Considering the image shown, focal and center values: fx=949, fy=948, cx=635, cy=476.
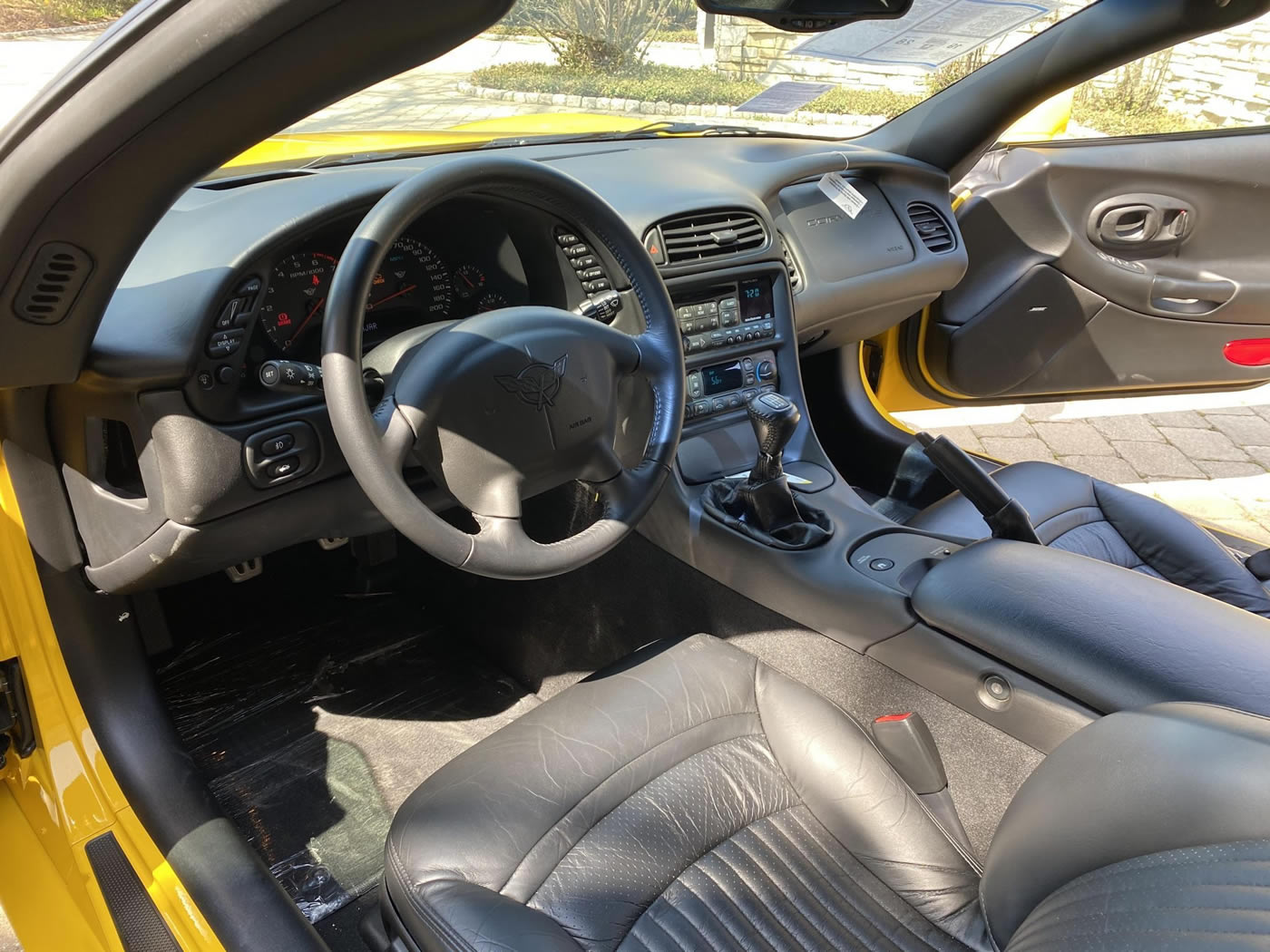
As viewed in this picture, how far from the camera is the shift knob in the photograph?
4.89ft

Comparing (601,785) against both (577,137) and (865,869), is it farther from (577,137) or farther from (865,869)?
(577,137)

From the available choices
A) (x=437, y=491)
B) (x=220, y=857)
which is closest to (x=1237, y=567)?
(x=437, y=491)

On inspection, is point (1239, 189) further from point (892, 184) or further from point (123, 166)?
point (123, 166)

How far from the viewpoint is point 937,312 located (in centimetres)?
257

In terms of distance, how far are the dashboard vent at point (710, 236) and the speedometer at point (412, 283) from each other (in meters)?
0.45

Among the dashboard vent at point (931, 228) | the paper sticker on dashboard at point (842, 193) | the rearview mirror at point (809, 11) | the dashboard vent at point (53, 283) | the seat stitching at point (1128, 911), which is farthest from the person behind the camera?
the dashboard vent at point (931, 228)

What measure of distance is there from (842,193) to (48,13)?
1.50 meters

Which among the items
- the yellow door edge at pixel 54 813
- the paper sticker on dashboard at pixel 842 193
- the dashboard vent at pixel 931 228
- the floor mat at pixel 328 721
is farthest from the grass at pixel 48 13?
the dashboard vent at pixel 931 228

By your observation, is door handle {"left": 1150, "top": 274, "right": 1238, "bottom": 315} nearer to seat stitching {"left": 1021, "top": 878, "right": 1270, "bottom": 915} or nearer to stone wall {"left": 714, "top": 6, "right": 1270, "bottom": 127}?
stone wall {"left": 714, "top": 6, "right": 1270, "bottom": 127}

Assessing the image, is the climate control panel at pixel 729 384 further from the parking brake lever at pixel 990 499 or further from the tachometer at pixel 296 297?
the tachometer at pixel 296 297

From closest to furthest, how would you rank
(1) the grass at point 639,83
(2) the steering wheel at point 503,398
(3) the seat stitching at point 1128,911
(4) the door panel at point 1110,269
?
(3) the seat stitching at point 1128,911 → (2) the steering wheel at point 503,398 → (1) the grass at point 639,83 → (4) the door panel at point 1110,269

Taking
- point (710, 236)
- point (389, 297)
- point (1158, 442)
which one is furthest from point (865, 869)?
point (1158, 442)

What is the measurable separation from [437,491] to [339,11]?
2.31 ft

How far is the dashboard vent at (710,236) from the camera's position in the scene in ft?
5.62
